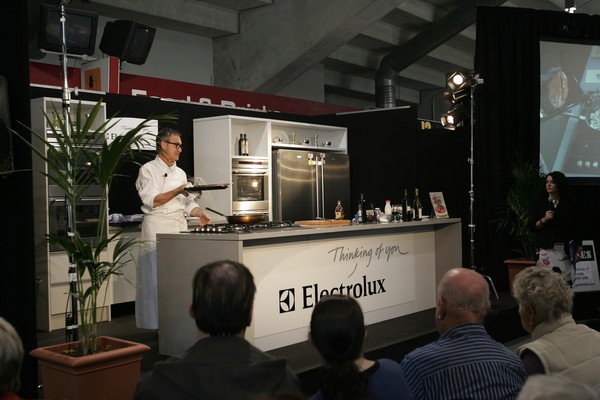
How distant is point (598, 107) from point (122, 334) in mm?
6022

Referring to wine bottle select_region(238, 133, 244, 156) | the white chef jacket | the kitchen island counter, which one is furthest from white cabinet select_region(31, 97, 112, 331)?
wine bottle select_region(238, 133, 244, 156)

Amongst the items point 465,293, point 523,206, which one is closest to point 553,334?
point 465,293

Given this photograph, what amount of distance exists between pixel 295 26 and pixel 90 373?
8.18 meters

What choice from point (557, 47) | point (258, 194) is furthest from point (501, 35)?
point (258, 194)

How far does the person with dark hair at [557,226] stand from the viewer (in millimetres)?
6852

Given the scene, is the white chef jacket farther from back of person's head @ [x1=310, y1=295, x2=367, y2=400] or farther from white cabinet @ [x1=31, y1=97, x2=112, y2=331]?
back of person's head @ [x1=310, y1=295, x2=367, y2=400]

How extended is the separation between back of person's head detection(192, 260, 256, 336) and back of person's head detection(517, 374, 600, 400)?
0.88 meters

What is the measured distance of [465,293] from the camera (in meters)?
2.52

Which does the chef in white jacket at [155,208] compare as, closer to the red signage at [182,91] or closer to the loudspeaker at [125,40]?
the red signage at [182,91]

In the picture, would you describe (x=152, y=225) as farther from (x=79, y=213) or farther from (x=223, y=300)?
(x=223, y=300)

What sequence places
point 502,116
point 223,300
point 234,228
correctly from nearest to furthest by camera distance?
point 223,300 → point 234,228 → point 502,116

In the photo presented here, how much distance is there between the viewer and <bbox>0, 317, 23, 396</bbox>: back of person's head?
1.63 metres

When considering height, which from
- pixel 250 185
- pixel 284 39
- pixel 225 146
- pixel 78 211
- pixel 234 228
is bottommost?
pixel 234 228

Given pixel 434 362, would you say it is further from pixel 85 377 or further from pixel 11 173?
pixel 11 173
